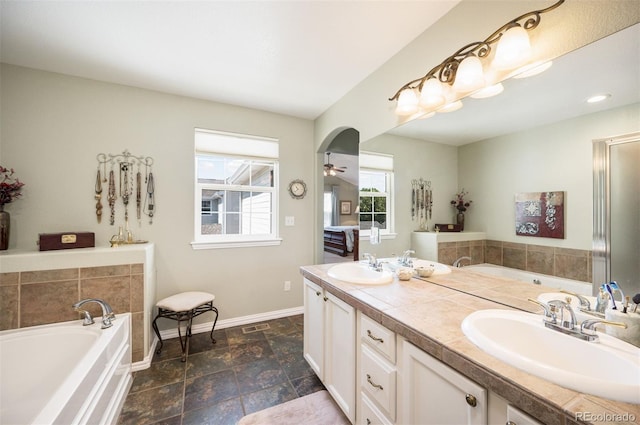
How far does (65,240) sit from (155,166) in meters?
0.94

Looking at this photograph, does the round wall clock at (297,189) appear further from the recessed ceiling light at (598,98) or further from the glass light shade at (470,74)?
the recessed ceiling light at (598,98)

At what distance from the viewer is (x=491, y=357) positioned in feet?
2.53

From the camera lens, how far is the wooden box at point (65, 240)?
1943mm

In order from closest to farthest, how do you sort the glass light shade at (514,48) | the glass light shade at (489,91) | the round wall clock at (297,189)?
1. the glass light shade at (514,48)
2. the glass light shade at (489,91)
3. the round wall clock at (297,189)

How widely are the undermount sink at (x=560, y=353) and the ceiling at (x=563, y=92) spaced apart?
0.85m

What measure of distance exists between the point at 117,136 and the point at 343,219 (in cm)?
611

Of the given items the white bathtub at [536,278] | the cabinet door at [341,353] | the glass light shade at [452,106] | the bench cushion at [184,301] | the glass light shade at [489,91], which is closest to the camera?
the white bathtub at [536,278]

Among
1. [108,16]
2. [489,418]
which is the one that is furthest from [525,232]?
[108,16]

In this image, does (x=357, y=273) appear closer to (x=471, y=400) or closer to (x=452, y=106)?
(x=471, y=400)

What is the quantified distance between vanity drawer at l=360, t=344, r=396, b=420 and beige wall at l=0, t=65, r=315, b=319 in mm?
1947

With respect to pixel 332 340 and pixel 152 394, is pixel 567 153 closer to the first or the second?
pixel 332 340

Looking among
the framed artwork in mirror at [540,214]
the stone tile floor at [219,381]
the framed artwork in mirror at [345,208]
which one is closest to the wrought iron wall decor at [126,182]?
the stone tile floor at [219,381]

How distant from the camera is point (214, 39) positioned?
1.79m

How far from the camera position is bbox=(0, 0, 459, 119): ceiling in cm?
152
